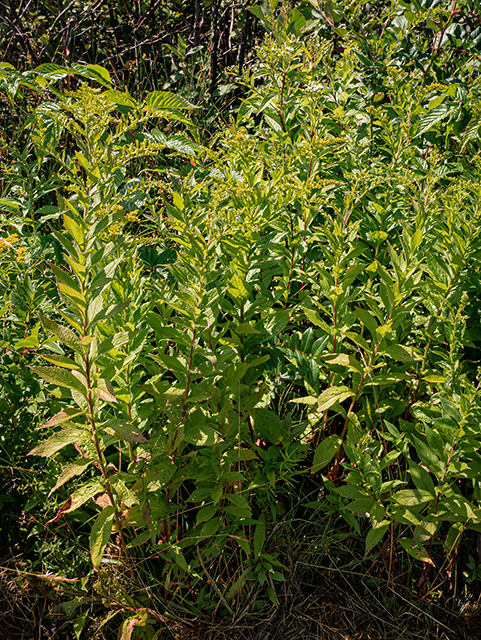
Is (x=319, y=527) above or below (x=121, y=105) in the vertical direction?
below

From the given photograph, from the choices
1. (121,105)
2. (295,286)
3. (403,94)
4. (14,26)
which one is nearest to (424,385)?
(295,286)

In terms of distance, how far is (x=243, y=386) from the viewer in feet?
5.15

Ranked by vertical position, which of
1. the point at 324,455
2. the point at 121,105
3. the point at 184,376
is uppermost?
the point at 121,105

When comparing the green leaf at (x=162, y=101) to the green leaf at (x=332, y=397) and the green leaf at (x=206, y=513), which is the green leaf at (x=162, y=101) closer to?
the green leaf at (x=332, y=397)

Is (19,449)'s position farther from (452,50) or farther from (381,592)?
(452,50)

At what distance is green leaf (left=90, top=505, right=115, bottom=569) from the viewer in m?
1.35

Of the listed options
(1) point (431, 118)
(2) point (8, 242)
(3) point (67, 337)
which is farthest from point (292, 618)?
(1) point (431, 118)

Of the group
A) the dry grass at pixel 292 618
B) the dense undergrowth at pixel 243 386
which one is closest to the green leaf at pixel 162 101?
the dense undergrowth at pixel 243 386

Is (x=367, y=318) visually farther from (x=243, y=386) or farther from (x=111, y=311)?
(x=111, y=311)

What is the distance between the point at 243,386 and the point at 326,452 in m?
0.35

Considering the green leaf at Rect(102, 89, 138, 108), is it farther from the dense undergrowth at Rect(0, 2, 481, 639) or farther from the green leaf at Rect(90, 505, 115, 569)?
the green leaf at Rect(90, 505, 115, 569)

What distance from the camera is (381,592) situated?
67.2 inches

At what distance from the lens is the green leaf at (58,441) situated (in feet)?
4.18

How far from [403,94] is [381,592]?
1.79m
